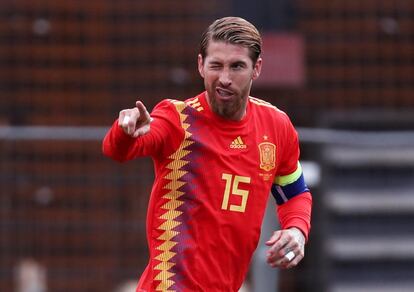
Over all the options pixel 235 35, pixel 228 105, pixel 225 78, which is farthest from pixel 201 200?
pixel 235 35

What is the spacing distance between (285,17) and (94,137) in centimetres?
206

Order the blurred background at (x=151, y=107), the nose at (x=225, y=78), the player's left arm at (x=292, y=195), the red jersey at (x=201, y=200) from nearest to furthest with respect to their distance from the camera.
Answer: the nose at (x=225, y=78) → the red jersey at (x=201, y=200) → the player's left arm at (x=292, y=195) → the blurred background at (x=151, y=107)

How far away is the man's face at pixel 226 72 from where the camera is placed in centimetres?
544

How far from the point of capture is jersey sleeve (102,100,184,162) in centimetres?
514

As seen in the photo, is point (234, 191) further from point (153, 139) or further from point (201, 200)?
point (153, 139)

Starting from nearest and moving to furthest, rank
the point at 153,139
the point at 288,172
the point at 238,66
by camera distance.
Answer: the point at 153,139 → the point at 238,66 → the point at 288,172

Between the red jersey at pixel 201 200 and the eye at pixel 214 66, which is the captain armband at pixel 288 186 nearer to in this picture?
the red jersey at pixel 201 200

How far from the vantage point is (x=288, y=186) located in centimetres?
595

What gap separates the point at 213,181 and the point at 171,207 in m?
0.21

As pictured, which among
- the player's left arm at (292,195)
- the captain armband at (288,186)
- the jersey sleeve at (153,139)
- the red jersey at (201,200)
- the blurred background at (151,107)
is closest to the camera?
the jersey sleeve at (153,139)

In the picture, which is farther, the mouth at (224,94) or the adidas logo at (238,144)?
the adidas logo at (238,144)

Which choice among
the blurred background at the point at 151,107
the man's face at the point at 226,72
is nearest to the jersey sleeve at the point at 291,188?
the man's face at the point at 226,72

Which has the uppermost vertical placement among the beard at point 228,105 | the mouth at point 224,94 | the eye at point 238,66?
the eye at point 238,66

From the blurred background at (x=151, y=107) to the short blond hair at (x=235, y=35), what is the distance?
3756mm
